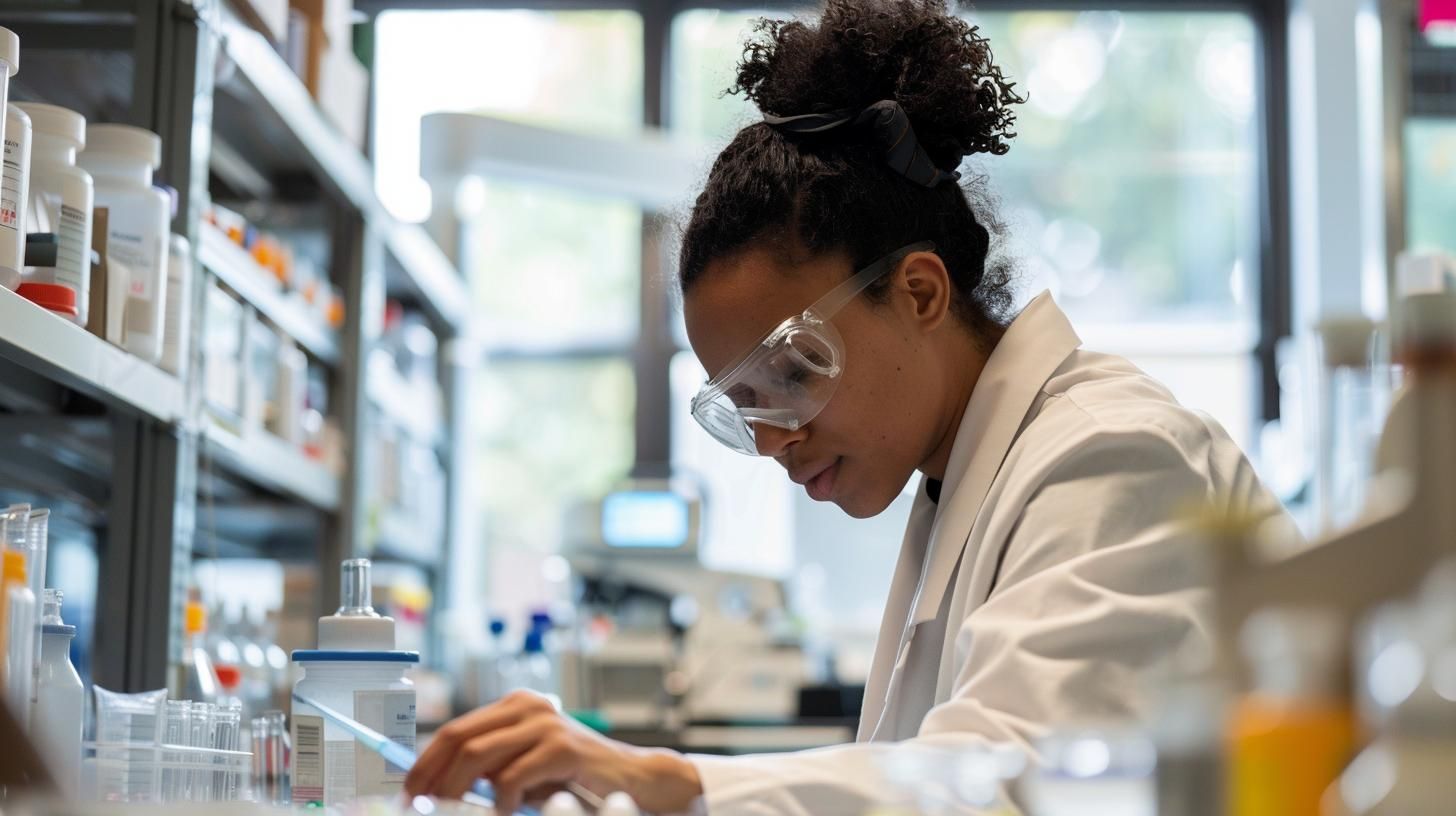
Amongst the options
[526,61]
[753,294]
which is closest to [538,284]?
[526,61]

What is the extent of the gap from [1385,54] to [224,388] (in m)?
3.27

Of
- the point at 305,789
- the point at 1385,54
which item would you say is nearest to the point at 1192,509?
the point at 305,789

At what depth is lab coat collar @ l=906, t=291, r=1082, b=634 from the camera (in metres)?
1.61

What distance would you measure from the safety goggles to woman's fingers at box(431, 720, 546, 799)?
64 centimetres

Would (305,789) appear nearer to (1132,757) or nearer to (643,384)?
(1132,757)

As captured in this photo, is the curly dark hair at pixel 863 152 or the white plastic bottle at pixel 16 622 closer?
the white plastic bottle at pixel 16 622

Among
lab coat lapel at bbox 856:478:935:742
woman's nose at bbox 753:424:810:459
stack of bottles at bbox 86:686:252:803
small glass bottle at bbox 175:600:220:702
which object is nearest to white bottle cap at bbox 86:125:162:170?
small glass bottle at bbox 175:600:220:702

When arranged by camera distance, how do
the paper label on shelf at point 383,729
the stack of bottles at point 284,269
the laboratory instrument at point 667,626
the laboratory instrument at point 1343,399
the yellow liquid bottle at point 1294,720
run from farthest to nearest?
the laboratory instrument at point 667,626 < the laboratory instrument at point 1343,399 < the stack of bottles at point 284,269 < the paper label on shelf at point 383,729 < the yellow liquid bottle at point 1294,720

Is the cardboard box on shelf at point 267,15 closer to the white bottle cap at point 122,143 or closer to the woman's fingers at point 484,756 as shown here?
the white bottle cap at point 122,143

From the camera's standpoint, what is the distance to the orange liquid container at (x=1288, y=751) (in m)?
0.65

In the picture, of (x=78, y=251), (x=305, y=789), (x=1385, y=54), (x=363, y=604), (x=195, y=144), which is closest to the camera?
(x=305, y=789)

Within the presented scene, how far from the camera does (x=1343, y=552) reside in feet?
2.16

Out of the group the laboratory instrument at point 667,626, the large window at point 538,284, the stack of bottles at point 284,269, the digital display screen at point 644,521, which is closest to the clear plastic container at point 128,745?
the stack of bottles at point 284,269

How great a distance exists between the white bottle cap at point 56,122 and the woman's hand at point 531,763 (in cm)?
102
